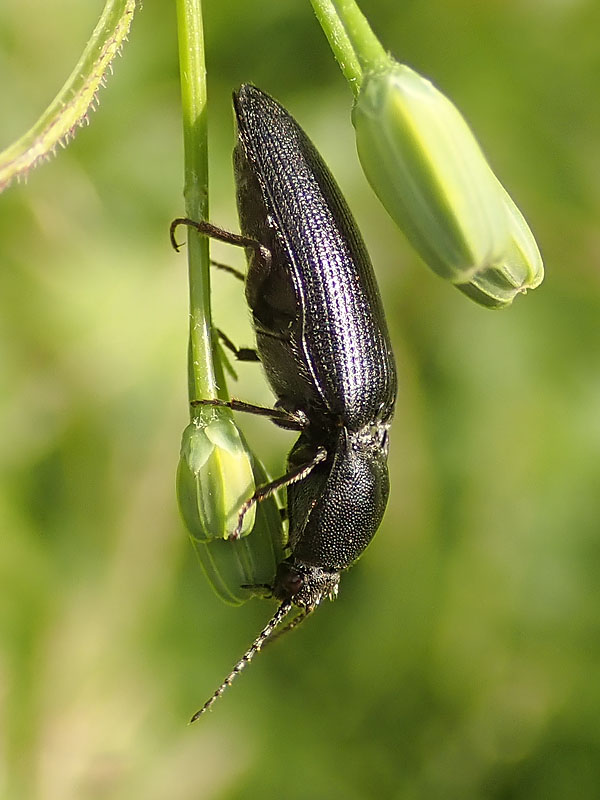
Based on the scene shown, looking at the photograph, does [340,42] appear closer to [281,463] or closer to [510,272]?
[510,272]

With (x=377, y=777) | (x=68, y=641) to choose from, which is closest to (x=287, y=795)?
(x=377, y=777)

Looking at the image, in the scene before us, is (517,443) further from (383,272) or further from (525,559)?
(383,272)

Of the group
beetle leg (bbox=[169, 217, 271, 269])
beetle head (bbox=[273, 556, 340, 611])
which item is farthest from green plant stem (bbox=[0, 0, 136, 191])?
beetle head (bbox=[273, 556, 340, 611])

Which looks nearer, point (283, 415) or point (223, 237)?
point (223, 237)

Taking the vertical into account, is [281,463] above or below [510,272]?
below

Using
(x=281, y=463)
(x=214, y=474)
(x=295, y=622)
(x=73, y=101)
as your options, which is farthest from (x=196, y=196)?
(x=281, y=463)

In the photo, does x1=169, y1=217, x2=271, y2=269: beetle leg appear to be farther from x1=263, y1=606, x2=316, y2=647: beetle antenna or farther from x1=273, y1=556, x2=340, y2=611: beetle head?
x1=263, y1=606, x2=316, y2=647: beetle antenna

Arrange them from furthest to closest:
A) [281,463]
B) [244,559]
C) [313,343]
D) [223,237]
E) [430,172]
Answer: [281,463]
[313,343]
[223,237]
[244,559]
[430,172]
